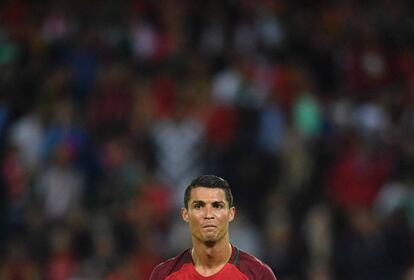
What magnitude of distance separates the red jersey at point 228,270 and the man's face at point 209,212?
0.78 feet

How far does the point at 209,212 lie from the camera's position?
645 centimetres

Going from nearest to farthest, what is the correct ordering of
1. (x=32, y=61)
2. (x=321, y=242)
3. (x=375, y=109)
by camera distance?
(x=321, y=242)
(x=375, y=109)
(x=32, y=61)

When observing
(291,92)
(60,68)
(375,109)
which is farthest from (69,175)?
(375,109)

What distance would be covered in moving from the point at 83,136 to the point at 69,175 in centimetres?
55

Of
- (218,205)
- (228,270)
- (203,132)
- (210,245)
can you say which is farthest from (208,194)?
(203,132)

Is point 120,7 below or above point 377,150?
above

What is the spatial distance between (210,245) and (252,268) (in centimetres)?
28

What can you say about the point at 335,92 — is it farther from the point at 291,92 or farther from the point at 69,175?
the point at 69,175

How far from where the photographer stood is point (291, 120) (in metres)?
13.0

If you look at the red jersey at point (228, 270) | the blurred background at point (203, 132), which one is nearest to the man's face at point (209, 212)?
the red jersey at point (228, 270)

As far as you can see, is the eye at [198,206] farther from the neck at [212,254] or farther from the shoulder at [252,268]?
the shoulder at [252,268]

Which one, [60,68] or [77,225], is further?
[60,68]

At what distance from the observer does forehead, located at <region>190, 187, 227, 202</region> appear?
21.3ft

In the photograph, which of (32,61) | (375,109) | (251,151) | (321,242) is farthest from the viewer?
(32,61)
